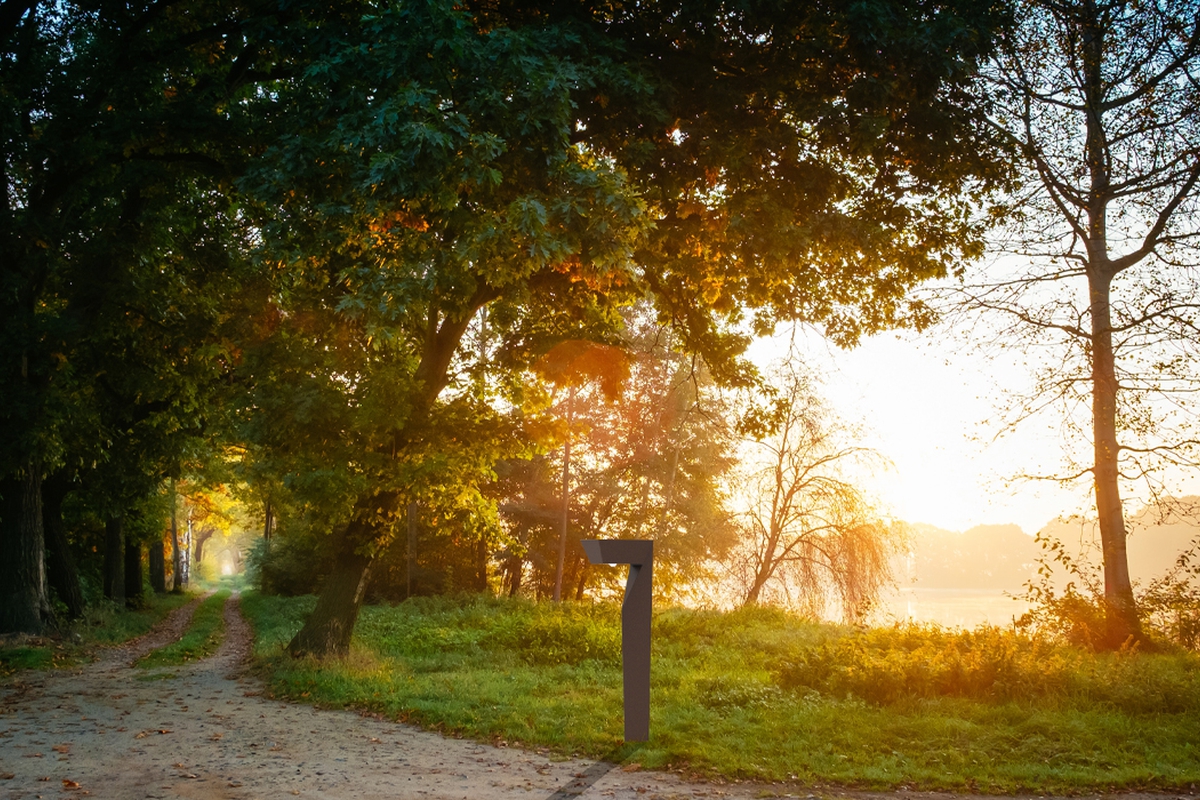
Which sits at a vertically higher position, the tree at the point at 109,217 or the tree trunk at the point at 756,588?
the tree at the point at 109,217

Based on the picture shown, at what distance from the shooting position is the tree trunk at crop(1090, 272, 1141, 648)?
1468cm

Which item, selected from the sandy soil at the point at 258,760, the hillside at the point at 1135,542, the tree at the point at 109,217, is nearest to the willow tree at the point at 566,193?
the tree at the point at 109,217

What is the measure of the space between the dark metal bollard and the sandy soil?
52 cm

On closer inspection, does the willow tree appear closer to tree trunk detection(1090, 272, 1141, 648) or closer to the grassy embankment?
the grassy embankment

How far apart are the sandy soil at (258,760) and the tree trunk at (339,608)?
6.20 ft

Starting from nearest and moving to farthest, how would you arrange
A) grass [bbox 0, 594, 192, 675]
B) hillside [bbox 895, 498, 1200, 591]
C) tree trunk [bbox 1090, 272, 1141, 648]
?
grass [bbox 0, 594, 192, 675] → hillside [bbox 895, 498, 1200, 591] → tree trunk [bbox 1090, 272, 1141, 648]

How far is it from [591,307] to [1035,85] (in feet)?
31.5

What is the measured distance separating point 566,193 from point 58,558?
18235 millimetres

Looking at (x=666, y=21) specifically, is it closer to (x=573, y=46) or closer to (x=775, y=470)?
(x=573, y=46)

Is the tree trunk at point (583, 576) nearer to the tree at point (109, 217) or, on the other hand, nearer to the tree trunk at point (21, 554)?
the tree at point (109, 217)

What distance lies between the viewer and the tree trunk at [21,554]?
1520 centimetres

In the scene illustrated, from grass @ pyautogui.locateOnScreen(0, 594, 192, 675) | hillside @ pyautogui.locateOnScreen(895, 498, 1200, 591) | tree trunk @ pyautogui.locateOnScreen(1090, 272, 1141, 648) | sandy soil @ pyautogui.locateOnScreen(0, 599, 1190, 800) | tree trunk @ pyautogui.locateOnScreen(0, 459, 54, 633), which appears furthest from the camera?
tree trunk @ pyautogui.locateOnScreen(0, 459, 54, 633)

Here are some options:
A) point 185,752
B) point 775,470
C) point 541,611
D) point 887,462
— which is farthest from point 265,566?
point 185,752

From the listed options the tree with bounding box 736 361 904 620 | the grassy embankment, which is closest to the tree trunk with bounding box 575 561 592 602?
the tree with bounding box 736 361 904 620
